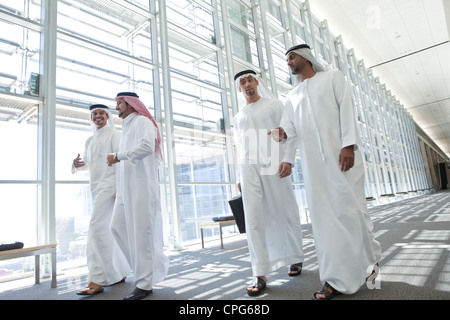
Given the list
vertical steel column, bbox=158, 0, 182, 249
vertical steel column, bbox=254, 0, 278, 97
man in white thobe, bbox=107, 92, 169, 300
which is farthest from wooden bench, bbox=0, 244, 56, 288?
vertical steel column, bbox=254, 0, 278, 97

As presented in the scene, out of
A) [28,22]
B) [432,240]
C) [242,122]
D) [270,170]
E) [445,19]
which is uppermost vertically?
[445,19]

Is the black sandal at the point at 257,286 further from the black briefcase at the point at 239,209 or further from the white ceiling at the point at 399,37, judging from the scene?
the white ceiling at the point at 399,37

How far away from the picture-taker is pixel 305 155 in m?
1.85

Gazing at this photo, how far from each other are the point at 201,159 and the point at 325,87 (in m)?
4.55

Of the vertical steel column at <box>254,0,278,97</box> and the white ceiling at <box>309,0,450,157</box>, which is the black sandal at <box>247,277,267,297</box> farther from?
the white ceiling at <box>309,0,450,157</box>

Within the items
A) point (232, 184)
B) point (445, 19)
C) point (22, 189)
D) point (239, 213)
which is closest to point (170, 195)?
point (232, 184)

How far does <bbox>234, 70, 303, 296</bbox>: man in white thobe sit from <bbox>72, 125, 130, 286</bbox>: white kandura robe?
1.12 m

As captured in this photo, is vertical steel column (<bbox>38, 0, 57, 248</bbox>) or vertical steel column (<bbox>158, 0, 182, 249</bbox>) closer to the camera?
vertical steel column (<bbox>38, 0, 57, 248</bbox>)

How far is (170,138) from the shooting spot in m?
5.31

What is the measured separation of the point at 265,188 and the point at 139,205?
3.06 feet

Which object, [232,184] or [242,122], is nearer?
[242,122]

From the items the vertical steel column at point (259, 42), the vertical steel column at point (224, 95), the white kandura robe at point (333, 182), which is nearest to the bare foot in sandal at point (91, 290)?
the white kandura robe at point (333, 182)

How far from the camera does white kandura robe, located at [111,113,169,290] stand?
7.00 ft
